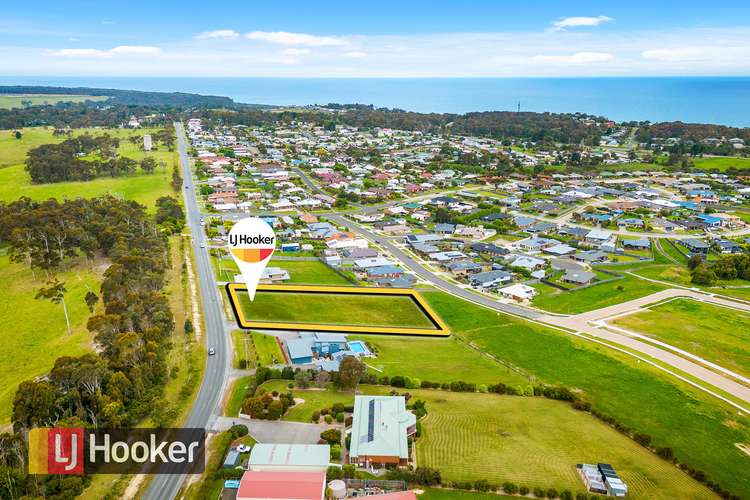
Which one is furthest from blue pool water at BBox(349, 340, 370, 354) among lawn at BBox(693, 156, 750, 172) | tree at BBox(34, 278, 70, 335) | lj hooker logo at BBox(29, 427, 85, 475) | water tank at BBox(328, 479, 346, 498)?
lawn at BBox(693, 156, 750, 172)

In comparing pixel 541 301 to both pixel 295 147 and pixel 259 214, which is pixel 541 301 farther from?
pixel 295 147

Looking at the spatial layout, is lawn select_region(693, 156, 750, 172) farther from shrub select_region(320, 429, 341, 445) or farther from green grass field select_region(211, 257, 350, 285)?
shrub select_region(320, 429, 341, 445)

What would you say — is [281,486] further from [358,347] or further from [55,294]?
[55,294]

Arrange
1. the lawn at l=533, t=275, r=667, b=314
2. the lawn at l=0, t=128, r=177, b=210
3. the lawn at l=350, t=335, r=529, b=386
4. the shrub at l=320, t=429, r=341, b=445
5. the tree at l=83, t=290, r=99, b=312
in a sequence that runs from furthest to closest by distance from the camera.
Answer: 1. the lawn at l=0, t=128, r=177, b=210
2. the lawn at l=533, t=275, r=667, b=314
3. the tree at l=83, t=290, r=99, b=312
4. the lawn at l=350, t=335, r=529, b=386
5. the shrub at l=320, t=429, r=341, b=445

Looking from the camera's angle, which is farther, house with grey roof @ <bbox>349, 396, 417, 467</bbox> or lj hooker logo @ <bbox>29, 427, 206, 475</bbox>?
house with grey roof @ <bbox>349, 396, 417, 467</bbox>

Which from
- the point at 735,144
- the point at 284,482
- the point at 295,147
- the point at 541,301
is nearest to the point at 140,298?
the point at 284,482

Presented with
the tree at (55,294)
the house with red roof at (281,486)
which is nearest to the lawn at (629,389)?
the house with red roof at (281,486)

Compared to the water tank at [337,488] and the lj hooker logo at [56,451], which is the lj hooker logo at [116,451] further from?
the water tank at [337,488]
